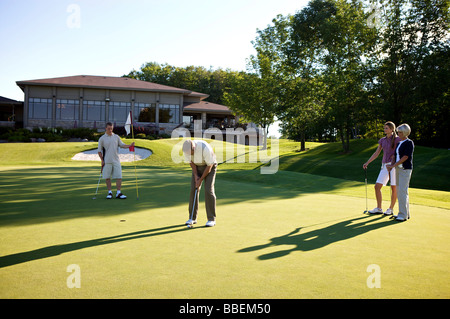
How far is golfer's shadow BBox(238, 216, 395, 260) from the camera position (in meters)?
5.73

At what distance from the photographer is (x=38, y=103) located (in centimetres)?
4562

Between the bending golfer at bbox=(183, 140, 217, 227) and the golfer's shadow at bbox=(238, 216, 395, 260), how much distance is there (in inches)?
69.5

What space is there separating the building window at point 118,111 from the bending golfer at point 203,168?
42699mm

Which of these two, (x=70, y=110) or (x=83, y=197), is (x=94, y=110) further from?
(x=83, y=197)

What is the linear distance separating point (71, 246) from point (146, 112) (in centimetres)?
4523

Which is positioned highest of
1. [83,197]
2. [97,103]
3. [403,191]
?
[97,103]

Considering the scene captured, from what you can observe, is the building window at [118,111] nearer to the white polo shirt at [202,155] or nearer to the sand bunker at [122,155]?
the sand bunker at [122,155]

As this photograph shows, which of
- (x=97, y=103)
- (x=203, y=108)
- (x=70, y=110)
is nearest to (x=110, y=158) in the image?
(x=97, y=103)

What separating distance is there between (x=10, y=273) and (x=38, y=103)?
154 ft

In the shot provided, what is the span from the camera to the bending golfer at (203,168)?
24.5 ft

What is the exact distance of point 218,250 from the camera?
18.2ft

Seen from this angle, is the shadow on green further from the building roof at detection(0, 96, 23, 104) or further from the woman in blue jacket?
the building roof at detection(0, 96, 23, 104)
